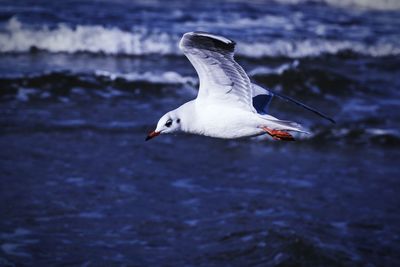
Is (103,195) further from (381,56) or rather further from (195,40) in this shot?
(381,56)

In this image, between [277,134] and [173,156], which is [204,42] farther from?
[173,156]

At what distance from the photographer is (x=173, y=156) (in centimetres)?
783

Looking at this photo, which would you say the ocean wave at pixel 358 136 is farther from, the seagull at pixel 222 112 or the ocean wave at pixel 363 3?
the ocean wave at pixel 363 3

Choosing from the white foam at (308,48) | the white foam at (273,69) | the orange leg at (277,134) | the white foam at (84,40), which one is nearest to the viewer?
the orange leg at (277,134)

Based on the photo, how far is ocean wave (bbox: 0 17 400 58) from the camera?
40.9 feet

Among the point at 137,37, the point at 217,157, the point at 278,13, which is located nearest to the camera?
the point at 217,157

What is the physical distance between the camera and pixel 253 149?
830 cm

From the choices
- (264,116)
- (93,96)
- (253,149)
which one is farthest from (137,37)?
(264,116)

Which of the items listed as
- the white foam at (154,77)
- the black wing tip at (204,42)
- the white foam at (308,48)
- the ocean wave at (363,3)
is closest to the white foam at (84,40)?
the white foam at (308,48)

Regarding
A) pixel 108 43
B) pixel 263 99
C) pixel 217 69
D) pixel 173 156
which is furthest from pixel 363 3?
pixel 217 69

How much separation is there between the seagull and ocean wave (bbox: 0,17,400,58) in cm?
779

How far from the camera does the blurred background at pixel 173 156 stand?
19.6 ft

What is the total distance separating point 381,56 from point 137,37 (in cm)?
460

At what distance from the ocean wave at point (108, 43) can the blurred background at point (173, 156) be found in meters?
0.03
